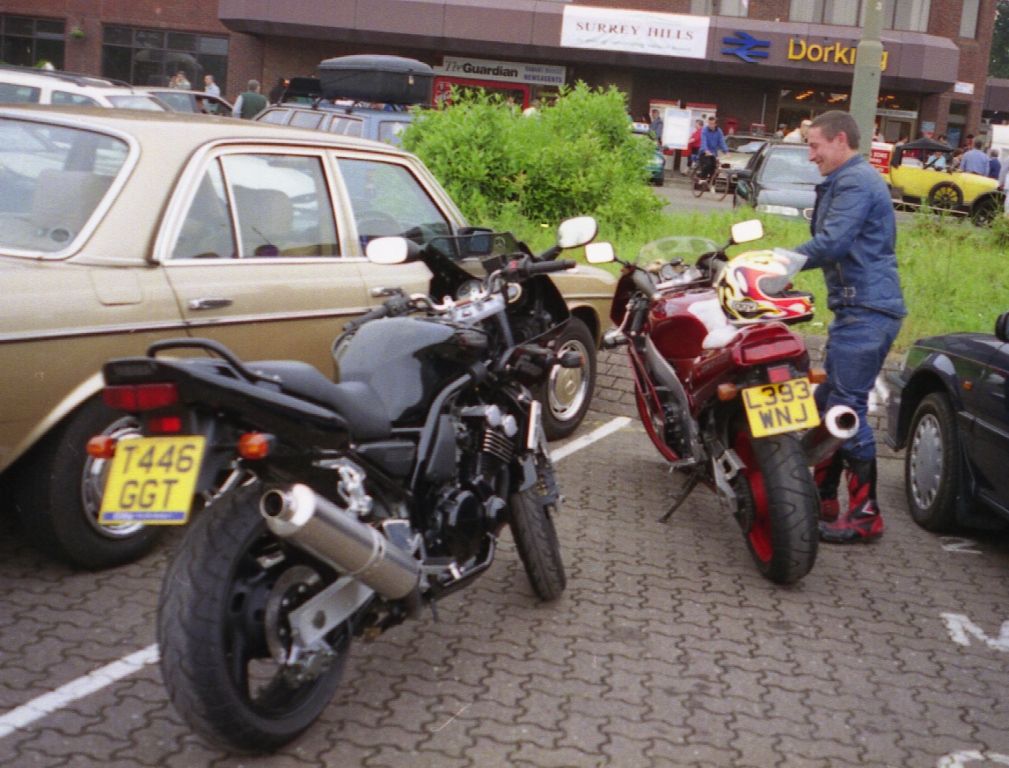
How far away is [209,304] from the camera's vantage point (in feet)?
17.8

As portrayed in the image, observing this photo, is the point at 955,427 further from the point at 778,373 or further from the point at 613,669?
the point at 613,669

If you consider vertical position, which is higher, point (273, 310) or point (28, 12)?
point (28, 12)

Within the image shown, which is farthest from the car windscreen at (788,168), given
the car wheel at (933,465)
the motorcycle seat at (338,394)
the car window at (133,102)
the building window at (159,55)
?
the building window at (159,55)

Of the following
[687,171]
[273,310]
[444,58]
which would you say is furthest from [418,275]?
[444,58]

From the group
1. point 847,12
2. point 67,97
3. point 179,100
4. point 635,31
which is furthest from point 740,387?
point 847,12

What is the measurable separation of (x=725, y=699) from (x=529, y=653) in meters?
0.70

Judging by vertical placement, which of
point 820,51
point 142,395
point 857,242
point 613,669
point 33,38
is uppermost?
point 820,51

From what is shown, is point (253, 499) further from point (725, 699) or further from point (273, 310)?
point (273, 310)

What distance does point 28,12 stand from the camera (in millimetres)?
43375

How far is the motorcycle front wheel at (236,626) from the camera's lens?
3484mm

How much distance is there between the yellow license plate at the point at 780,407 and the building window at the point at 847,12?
3980 centimetres

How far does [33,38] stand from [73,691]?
43.6 metres

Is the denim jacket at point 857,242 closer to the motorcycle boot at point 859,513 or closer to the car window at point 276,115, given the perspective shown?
the motorcycle boot at point 859,513

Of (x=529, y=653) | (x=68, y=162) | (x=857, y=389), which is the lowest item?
(x=529, y=653)
